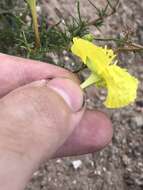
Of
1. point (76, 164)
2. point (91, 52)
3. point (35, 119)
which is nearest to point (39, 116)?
point (35, 119)

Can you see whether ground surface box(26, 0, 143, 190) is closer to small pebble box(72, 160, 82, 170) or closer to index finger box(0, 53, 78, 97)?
Answer: small pebble box(72, 160, 82, 170)

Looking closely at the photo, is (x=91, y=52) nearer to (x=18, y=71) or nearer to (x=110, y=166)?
(x=18, y=71)

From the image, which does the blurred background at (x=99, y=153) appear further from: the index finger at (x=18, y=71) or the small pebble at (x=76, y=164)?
the index finger at (x=18, y=71)

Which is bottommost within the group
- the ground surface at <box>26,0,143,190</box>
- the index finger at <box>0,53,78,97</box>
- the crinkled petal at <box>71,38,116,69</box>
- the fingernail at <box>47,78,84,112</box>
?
the ground surface at <box>26,0,143,190</box>

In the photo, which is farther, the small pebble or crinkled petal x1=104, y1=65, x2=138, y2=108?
the small pebble

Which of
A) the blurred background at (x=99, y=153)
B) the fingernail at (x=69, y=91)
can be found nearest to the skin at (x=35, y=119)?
the fingernail at (x=69, y=91)

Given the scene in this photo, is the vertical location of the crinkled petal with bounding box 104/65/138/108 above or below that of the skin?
above

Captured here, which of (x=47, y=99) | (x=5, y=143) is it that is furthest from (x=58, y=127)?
(x=5, y=143)

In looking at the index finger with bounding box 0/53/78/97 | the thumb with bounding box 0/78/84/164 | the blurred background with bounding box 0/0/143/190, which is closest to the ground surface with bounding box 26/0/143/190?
the blurred background with bounding box 0/0/143/190
